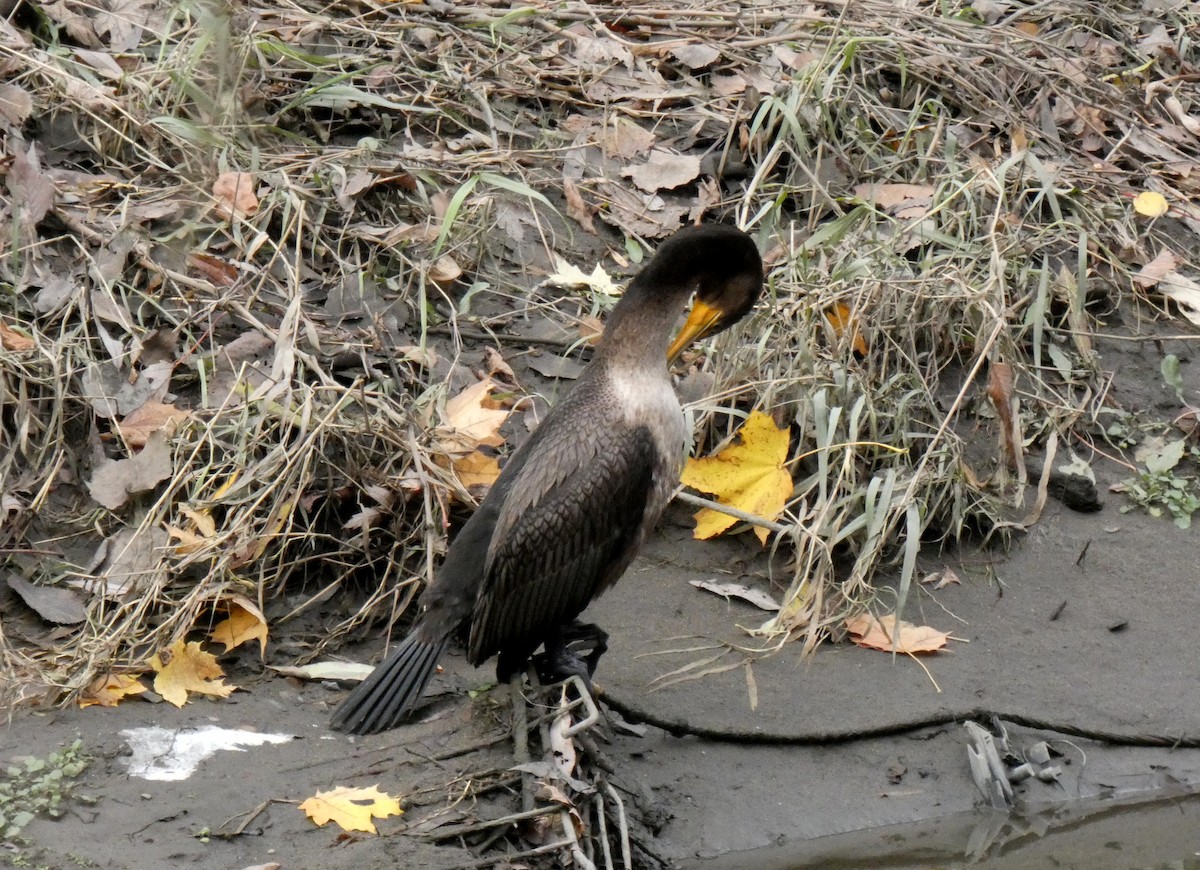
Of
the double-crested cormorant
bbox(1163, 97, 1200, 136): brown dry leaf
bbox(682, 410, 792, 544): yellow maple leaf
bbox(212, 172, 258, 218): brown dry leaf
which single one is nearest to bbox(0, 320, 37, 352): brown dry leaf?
bbox(212, 172, 258, 218): brown dry leaf

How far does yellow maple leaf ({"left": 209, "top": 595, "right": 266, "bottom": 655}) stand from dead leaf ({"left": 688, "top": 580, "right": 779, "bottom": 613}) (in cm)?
145

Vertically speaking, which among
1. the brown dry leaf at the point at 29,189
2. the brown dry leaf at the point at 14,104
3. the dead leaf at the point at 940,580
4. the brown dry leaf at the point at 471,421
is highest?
the brown dry leaf at the point at 14,104

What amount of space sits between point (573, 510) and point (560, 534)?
78 millimetres

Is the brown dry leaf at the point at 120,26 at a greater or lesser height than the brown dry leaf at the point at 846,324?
greater

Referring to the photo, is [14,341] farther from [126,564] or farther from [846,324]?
[846,324]

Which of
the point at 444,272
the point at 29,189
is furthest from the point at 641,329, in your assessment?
the point at 29,189

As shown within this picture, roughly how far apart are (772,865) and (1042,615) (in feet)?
4.92

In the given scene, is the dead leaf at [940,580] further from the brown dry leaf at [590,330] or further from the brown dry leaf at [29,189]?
the brown dry leaf at [29,189]

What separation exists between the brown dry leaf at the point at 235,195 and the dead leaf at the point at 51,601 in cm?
171

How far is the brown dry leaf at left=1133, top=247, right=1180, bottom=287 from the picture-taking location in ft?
20.2

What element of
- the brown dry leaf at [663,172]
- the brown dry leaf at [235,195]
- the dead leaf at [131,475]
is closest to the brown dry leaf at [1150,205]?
the brown dry leaf at [663,172]

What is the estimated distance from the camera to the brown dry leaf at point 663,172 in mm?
6387

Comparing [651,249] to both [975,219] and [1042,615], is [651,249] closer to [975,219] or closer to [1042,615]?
[975,219]

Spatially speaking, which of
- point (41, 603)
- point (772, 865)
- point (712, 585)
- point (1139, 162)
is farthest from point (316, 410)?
point (1139, 162)
